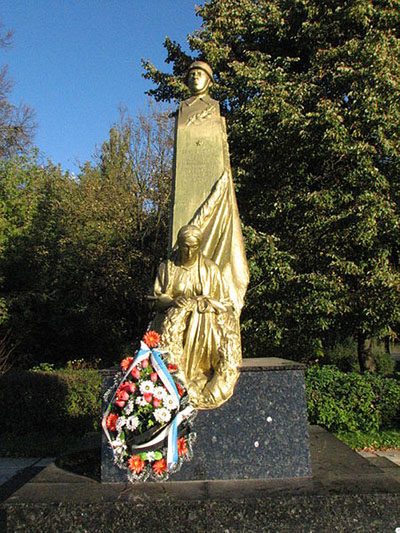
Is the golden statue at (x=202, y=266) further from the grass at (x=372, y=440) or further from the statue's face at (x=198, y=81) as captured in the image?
the grass at (x=372, y=440)

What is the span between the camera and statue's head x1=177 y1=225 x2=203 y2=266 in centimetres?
383

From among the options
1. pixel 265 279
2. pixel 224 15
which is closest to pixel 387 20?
pixel 224 15

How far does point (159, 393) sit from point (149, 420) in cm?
18

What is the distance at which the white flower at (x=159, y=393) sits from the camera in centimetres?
300

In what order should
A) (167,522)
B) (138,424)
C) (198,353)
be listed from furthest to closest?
1. (198,353)
2. (138,424)
3. (167,522)

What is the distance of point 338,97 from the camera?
9125 mm

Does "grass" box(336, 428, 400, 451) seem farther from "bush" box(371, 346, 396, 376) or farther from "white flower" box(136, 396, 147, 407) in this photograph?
"bush" box(371, 346, 396, 376)

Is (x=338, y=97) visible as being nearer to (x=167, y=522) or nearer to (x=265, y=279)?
(x=265, y=279)

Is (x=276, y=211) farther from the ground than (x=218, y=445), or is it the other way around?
(x=276, y=211)

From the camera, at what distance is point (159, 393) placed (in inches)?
119

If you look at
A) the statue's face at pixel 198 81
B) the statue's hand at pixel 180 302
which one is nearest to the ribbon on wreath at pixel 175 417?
the statue's hand at pixel 180 302

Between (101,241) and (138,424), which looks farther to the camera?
(101,241)

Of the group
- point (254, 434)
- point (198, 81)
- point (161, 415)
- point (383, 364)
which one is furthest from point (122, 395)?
point (383, 364)

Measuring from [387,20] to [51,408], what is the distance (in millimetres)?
9522
